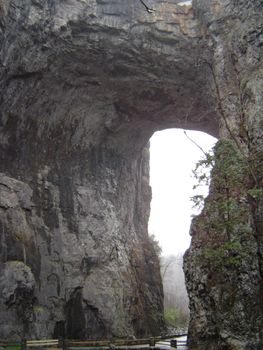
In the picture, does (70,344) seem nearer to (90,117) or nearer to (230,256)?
(230,256)

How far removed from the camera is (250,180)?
13.2 meters

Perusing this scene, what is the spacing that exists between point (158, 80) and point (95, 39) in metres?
3.32

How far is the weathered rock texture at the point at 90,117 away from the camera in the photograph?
17.2 meters

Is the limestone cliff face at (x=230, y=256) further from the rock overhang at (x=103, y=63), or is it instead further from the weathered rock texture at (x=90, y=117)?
the rock overhang at (x=103, y=63)

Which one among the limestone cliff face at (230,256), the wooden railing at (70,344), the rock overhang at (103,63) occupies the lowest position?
the wooden railing at (70,344)

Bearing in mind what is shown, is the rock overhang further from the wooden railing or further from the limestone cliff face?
the wooden railing

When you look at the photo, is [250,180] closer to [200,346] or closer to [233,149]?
[233,149]

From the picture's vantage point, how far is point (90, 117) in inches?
834

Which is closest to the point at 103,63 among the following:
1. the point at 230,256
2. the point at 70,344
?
the point at 230,256

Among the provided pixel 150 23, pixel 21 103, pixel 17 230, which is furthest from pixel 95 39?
pixel 17 230

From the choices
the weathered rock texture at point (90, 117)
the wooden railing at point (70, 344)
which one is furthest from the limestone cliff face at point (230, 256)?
the weathered rock texture at point (90, 117)

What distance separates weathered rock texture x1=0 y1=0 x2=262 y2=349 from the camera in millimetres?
17156

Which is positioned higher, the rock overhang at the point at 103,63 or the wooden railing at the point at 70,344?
the rock overhang at the point at 103,63

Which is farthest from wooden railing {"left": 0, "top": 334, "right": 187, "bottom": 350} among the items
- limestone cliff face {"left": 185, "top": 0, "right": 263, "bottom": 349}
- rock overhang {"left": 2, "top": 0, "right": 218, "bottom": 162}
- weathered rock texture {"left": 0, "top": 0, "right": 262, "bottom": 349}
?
rock overhang {"left": 2, "top": 0, "right": 218, "bottom": 162}
